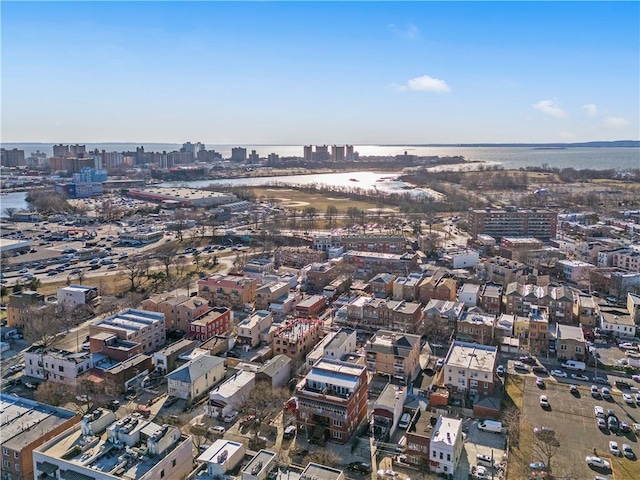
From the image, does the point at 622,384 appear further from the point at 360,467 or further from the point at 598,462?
the point at 360,467

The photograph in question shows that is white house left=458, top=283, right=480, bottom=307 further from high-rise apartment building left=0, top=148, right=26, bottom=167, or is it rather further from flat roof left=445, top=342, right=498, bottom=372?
high-rise apartment building left=0, top=148, right=26, bottom=167

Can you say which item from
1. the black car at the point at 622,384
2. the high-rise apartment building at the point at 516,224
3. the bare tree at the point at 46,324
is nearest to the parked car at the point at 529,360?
the black car at the point at 622,384

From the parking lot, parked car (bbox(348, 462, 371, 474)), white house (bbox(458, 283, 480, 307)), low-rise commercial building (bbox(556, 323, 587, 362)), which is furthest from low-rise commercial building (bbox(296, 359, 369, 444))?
A: white house (bbox(458, 283, 480, 307))

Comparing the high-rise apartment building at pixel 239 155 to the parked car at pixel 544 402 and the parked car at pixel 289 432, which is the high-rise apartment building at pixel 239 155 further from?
the parked car at pixel 289 432

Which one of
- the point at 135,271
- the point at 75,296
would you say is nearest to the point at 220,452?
the point at 75,296

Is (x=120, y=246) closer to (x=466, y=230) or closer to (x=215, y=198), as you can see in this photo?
(x=215, y=198)

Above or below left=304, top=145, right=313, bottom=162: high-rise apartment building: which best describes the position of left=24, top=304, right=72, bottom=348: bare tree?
below
